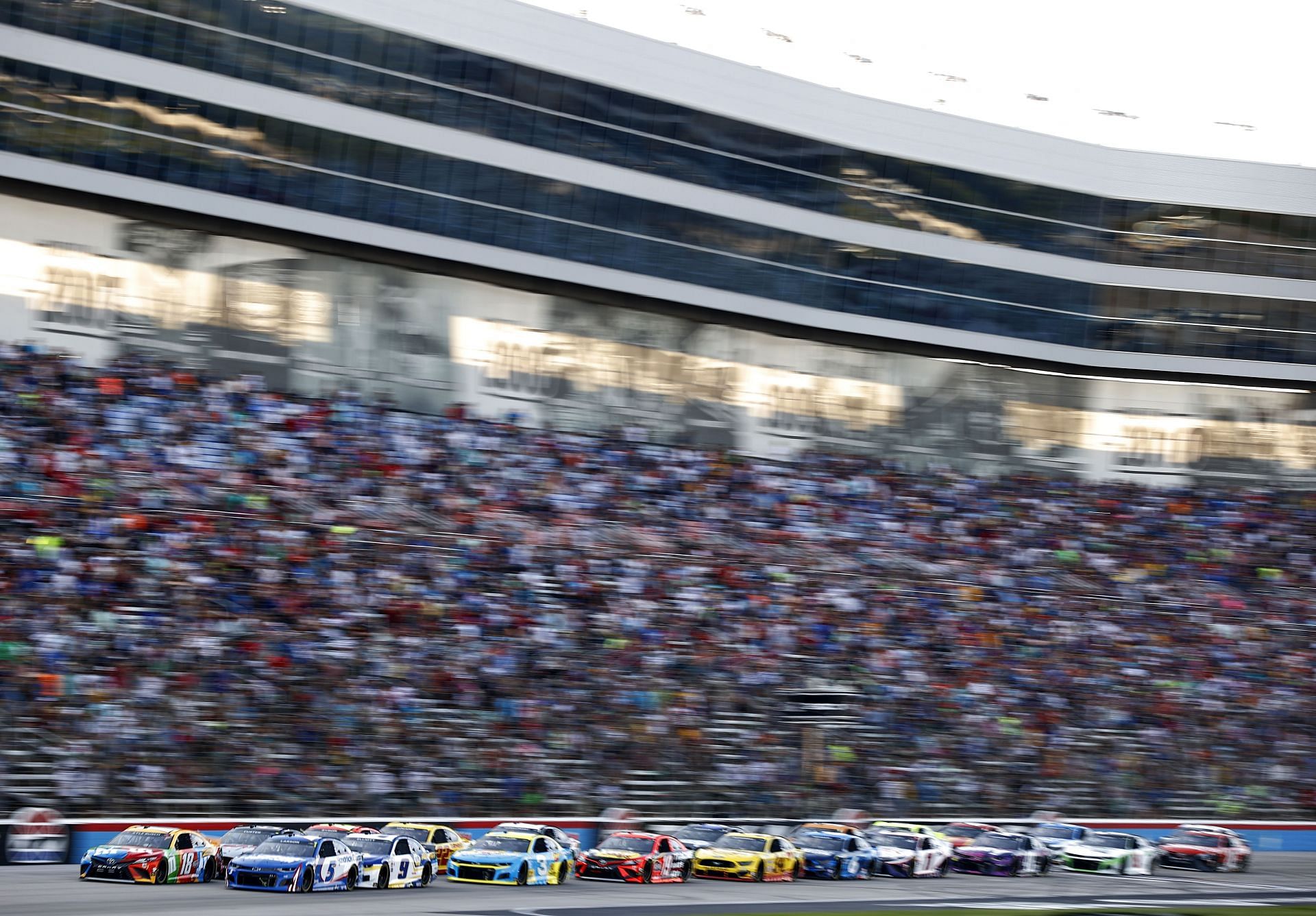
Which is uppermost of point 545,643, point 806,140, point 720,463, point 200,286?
point 806,140

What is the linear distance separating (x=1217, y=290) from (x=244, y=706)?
34.6m

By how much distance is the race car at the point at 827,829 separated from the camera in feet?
86.8

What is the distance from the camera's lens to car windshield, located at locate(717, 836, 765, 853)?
2511 cm

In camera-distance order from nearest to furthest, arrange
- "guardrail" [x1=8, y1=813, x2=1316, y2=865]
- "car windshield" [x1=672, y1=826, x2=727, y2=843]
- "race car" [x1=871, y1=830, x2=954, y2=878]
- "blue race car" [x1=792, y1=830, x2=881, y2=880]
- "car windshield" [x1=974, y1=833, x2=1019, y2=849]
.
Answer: "guardrail" [x1=8, y1=813, x2=1316, y2=865], "car windshield" [x1=672, y1=826, x2=727, y2=843], "blue race car" [x1=792, y1=830, x2=881, y2=880], "race car" [x1=871, y1=830, x2=954, y2=878], "car windshield" [x1=974, y1=833, x2=1019, y2=849]

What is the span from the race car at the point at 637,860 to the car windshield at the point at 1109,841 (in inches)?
366

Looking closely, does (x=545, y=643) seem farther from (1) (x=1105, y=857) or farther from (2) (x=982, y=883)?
(1) (x=1105, y=857)

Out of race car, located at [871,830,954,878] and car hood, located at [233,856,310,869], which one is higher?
car hood, located at [233,856,310,869]

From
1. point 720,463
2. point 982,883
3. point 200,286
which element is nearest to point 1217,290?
point 720,463

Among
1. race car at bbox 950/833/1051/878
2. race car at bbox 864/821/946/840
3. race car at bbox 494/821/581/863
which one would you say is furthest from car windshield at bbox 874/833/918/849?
race car at bbox 494/821/581/863

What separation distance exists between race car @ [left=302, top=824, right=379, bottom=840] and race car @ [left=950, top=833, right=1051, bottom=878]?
11.0 meters

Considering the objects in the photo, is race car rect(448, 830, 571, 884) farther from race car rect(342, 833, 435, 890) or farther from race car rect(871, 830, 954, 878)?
race car rect(871, 830, 954, 878)

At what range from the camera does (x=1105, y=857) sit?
2906 centimetres

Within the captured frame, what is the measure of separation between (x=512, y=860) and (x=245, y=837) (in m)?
3.85

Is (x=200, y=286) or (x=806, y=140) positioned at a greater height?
(x=806, y=140)
